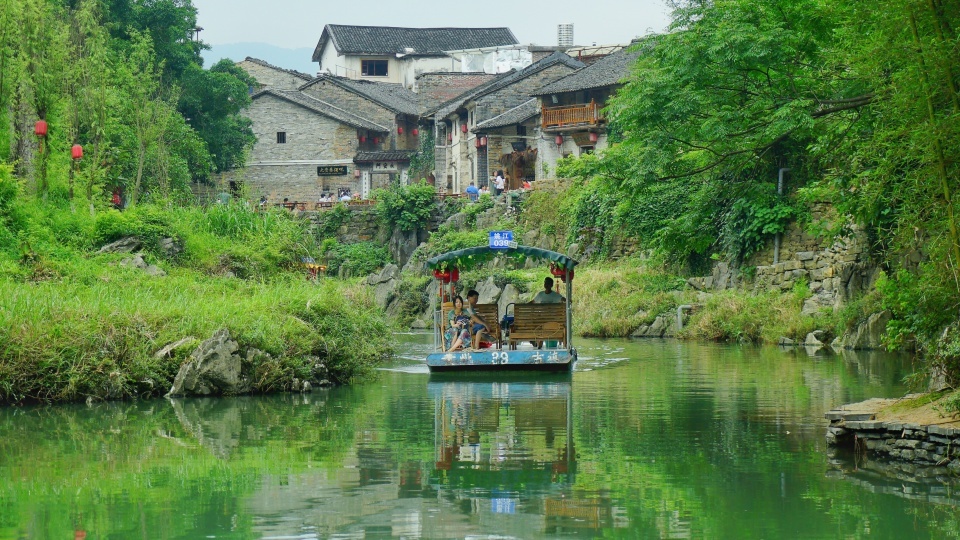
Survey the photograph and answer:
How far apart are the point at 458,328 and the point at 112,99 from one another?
1854 cm

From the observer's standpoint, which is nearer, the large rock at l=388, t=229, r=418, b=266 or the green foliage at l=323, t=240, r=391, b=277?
the green foliage at l=323, t=240, r=391, b=277

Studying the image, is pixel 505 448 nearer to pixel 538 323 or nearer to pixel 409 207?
pixel 538 323

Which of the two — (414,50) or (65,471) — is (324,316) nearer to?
(65,471)

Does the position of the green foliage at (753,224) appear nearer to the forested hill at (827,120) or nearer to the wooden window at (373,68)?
the forested hill at (827,120)

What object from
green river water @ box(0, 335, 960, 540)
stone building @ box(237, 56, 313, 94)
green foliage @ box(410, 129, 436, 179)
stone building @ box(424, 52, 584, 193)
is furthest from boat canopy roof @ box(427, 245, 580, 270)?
stone building @ box(237, 56, 313, 94)

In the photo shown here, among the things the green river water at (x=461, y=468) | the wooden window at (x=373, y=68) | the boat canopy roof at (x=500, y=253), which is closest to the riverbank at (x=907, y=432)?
the green river water at (x=461, y=468)

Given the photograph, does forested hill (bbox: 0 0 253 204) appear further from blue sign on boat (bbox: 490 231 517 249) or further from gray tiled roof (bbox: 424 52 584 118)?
blue sign on boat (bbox: 490 231 517 249)

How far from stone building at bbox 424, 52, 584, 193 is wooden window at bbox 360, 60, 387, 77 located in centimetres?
1722

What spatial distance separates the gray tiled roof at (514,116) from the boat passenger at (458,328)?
35689 mm

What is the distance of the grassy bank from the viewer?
60.0 feet

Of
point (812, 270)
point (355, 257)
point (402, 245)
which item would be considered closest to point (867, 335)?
point (812, 270)

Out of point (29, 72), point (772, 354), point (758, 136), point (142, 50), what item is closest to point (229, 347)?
point (758, 136)

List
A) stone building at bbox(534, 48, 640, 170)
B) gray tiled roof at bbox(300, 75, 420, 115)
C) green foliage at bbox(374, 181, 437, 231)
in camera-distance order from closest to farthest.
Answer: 1. green foliage at bbox(374, 181, 437, 231)
2. stone building at bbox(534, 48, 640, 170)
3. gray tiled roof at bbox(300, 75, 420, 115)

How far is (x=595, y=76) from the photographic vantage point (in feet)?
Answer: 182
